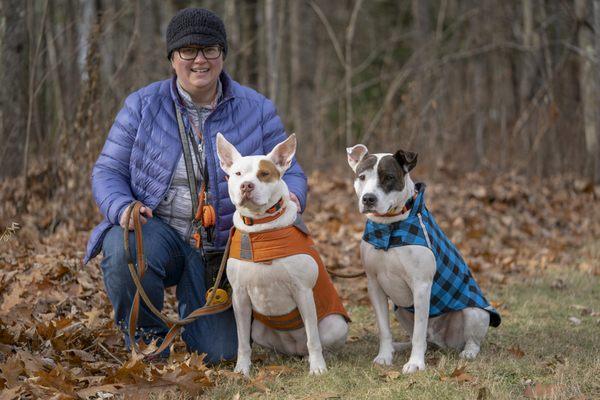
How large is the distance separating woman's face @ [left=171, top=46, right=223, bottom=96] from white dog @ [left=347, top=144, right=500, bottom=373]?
38.8 inches

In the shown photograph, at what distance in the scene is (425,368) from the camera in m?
4.14

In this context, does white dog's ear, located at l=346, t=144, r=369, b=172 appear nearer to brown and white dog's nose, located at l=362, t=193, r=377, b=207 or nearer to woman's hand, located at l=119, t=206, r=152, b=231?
brown and white dog's nose, located at l=362, t=193, r=377, b=207

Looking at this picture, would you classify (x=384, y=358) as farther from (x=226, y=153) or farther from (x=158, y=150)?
(x=158, y=150)

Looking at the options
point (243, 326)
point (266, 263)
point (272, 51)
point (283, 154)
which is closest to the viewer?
point (266, 263)

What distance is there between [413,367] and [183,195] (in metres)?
1.76

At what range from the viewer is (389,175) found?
4.14m

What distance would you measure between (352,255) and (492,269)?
1.43 metres

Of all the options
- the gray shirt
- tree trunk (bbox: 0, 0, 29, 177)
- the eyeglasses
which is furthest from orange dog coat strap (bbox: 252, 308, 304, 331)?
tree trunk (bbox: 0, 0, 29, 177)

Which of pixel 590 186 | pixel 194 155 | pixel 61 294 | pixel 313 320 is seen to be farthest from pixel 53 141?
pixel 590 186

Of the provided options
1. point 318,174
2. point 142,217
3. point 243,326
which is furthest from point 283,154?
point 318,174

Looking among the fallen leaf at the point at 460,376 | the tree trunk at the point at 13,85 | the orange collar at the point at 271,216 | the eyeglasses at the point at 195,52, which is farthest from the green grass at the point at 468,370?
the tree trunk at the point at 13,85

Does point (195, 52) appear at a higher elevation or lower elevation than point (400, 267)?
higher

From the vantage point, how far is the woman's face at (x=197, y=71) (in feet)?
14.6

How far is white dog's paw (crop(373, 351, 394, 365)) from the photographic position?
4332 millimetres
